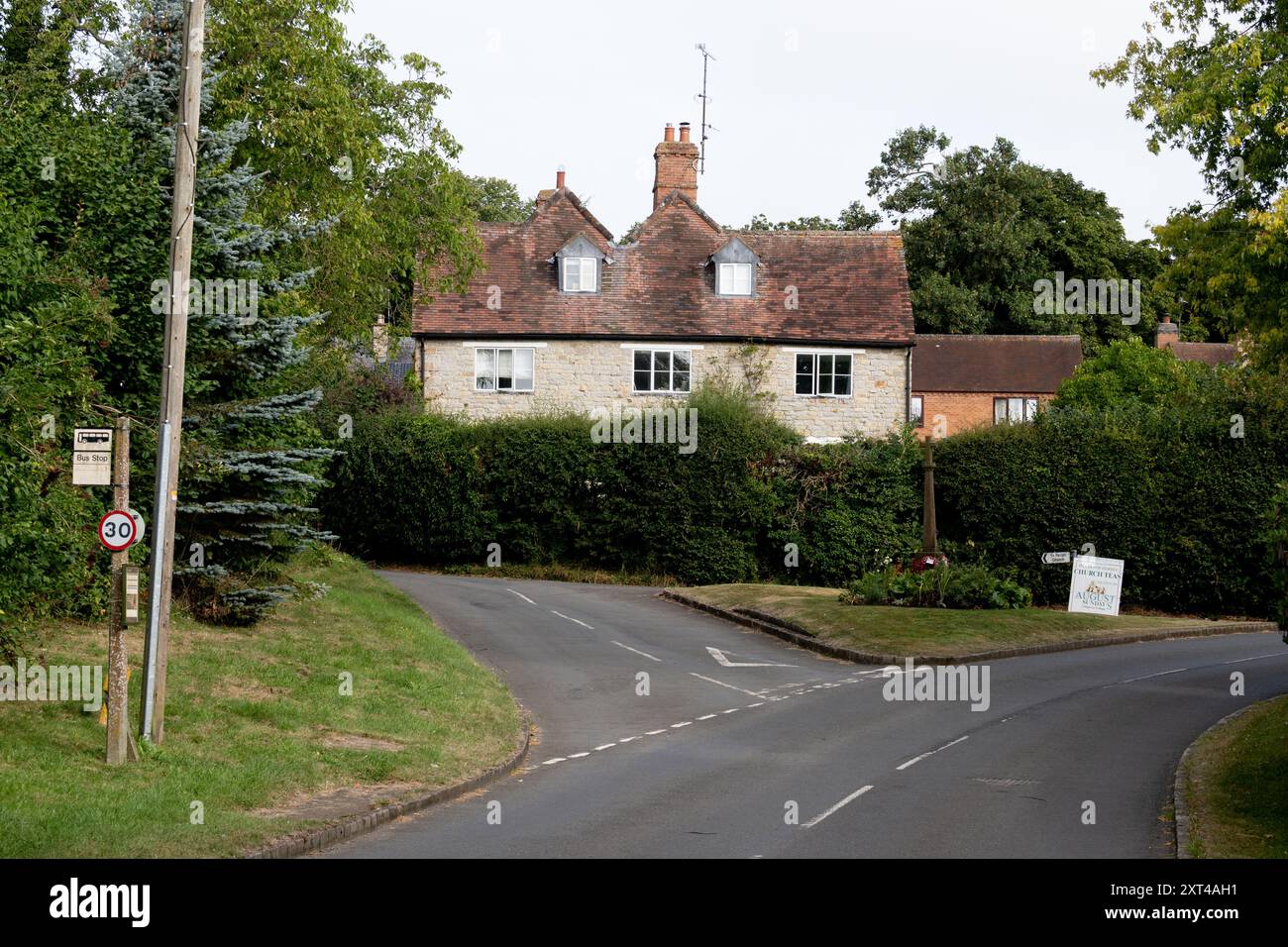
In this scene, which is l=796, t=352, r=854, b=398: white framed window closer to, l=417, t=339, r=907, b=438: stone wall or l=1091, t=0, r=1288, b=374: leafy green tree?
l=417, t=339, r=907, b=438: stone wall

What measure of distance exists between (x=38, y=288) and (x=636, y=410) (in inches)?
1166

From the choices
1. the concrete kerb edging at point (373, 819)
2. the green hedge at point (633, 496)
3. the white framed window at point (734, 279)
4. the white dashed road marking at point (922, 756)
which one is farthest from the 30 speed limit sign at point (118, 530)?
the white framed window at point (734, 279)

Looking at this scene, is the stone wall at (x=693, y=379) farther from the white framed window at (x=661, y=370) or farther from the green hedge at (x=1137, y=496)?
the green hedge at (x=1137, y=496)

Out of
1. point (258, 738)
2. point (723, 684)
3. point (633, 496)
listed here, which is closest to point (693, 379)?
point (633, 496)

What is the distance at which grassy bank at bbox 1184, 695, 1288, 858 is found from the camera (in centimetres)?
1247

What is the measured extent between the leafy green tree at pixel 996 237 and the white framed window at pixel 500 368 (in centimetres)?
2918

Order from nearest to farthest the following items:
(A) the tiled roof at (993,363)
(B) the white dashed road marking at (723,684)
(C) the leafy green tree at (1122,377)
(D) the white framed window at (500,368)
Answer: (B) the white dashed road marking at (723,684) < (D) the white framed window at (500,368) < (C) the leafy green tree at (1122,377) < (A) the tiled roof at (993,363)

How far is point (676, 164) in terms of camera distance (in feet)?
169

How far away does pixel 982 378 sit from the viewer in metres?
66.1

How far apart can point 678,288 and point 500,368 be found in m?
6.80

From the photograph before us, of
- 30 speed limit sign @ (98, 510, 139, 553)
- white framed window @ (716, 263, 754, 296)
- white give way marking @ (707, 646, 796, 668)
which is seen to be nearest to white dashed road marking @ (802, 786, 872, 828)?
30 speed limit sign @ (98, 510, 139, 553)

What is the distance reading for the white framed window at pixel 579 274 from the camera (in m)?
47.7

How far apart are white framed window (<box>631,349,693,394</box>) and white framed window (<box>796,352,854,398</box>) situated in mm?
3779
